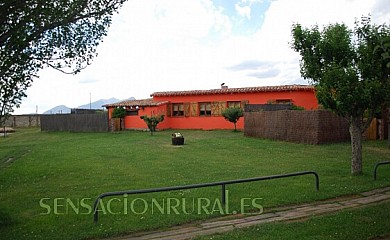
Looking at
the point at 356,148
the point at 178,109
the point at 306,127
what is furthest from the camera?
the point at 178,109

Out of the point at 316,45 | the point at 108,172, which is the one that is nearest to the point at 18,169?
the point at 108,172

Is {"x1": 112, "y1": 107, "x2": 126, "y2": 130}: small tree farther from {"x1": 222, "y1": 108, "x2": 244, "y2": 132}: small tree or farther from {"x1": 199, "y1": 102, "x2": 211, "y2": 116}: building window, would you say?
{"x1": 222, "y1": 108, "x2": 244, "y2": 132}: small tree

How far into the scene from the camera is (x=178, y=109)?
35.2m

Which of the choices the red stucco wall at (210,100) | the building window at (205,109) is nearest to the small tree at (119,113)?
the red stucco wall at (210,100)

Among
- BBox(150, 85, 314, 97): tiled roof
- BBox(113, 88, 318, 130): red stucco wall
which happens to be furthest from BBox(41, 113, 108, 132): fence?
BBox(150, 85, 314, 97): tiled roof

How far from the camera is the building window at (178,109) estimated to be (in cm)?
3500

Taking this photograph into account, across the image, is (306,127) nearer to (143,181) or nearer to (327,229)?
(143,181)

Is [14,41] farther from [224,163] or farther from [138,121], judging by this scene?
[138,121]

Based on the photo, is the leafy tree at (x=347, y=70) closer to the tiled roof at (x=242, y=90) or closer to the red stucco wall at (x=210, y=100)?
the tiled roof at (x=242, y=90)

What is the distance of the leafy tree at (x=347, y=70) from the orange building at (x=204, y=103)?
18250 mm

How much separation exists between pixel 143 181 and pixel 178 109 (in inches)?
990

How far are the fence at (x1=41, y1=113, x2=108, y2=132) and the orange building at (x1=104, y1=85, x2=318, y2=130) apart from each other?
1.71m

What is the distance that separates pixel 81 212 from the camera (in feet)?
24.0

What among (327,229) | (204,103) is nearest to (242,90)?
(204,103)
